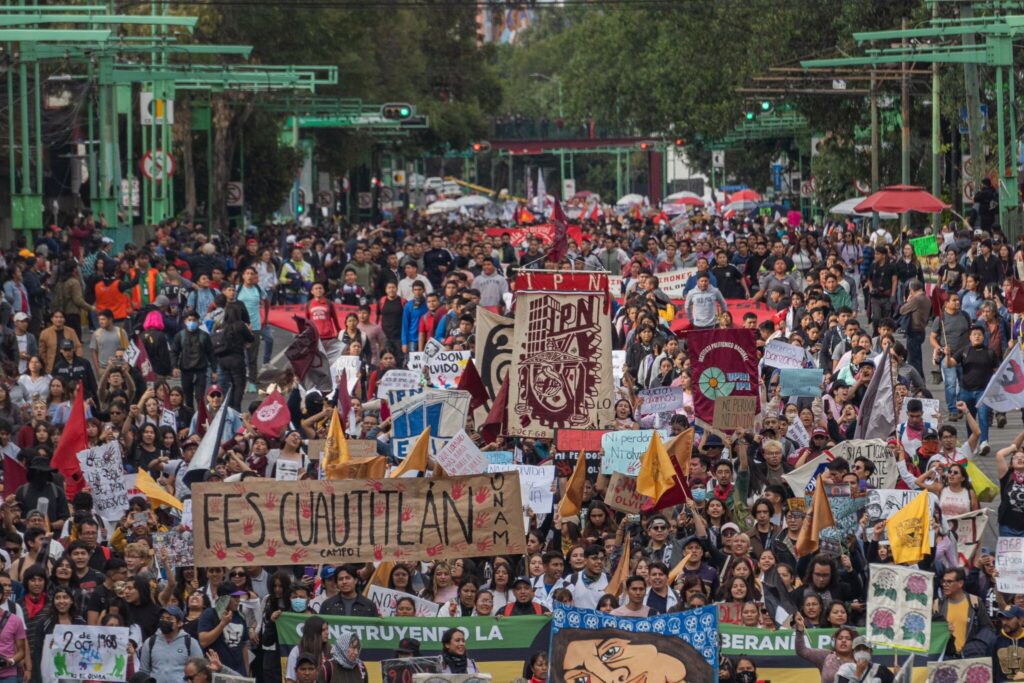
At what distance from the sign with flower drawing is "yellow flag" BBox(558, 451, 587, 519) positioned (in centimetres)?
310

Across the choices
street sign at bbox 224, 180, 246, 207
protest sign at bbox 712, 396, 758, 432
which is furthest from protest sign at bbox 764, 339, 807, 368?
street sign at bbox 224, 180, 246, 207

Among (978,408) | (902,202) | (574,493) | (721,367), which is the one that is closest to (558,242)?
(721,367)

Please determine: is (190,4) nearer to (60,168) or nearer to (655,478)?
(60,168)

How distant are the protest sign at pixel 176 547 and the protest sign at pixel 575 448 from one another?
3209mm

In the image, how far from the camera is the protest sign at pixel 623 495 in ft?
49.4

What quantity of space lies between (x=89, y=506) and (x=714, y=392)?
5212 mm

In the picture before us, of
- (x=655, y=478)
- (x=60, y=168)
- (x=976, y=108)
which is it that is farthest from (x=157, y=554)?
(x=60, y=168)

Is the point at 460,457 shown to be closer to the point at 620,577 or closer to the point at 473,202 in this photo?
the point at 620,577

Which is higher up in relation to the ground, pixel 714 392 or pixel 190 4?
pixel 190 4

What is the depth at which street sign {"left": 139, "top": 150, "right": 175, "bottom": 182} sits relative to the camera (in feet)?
144

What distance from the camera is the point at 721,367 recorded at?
1808 centimetres

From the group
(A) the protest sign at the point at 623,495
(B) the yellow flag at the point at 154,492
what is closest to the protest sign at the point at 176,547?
(B) the yellow flag at the point at 154,492

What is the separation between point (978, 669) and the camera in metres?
12.2

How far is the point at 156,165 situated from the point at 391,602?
1240 inches
